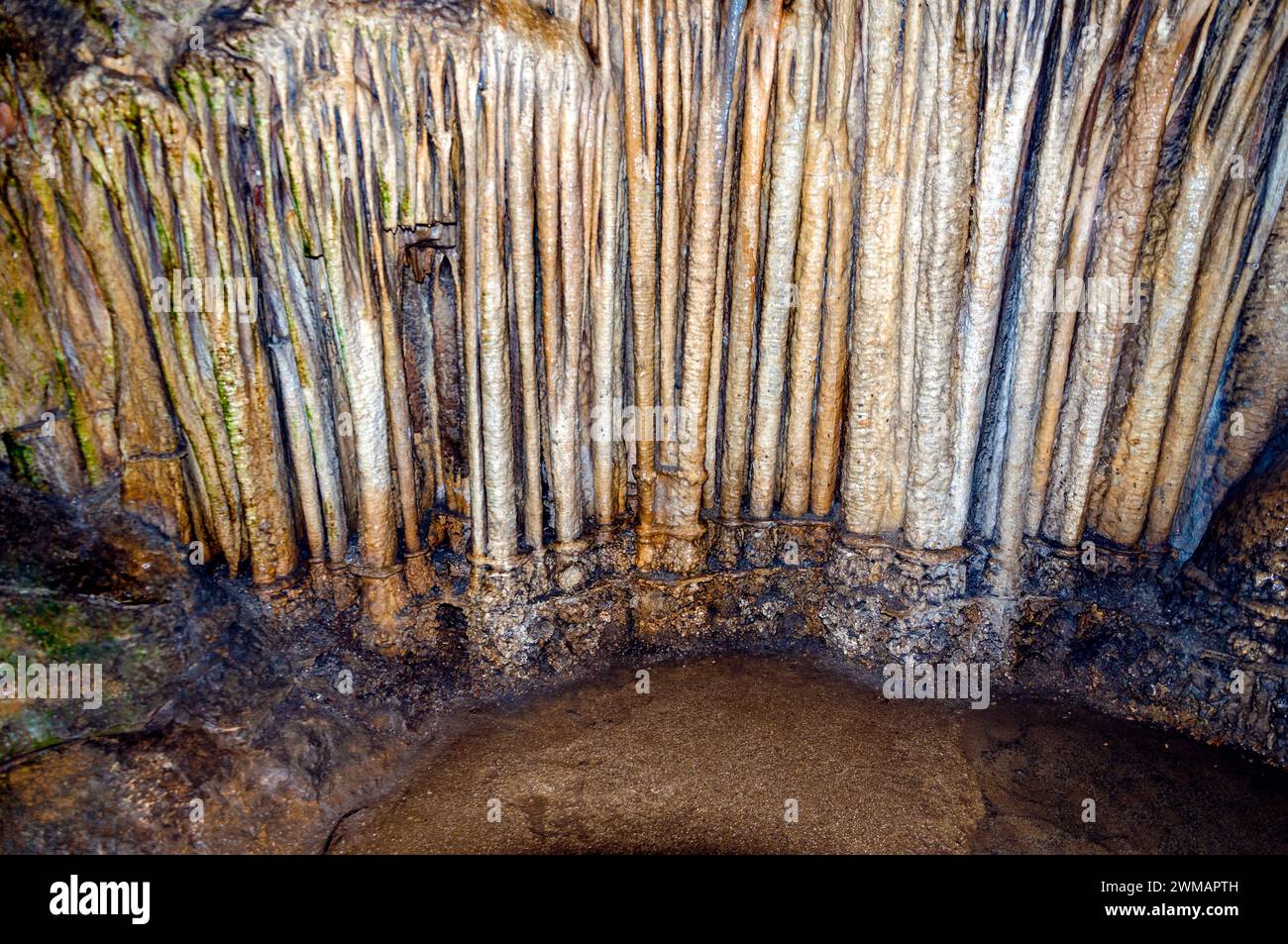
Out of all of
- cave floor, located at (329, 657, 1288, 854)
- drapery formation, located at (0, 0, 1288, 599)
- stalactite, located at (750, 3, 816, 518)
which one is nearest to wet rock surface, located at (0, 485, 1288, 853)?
cave floor, located at (329, 657, 1288, 854)

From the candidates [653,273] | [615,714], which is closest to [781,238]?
[653,273]

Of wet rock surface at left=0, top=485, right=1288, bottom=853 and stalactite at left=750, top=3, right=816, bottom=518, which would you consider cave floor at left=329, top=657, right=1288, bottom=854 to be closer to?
wet rock surface at left=0, top=485, right=1288, bottom=853

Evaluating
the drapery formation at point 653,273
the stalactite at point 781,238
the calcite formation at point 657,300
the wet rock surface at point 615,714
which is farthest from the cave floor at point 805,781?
the stalactite at point 781,238

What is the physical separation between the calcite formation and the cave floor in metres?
0.83

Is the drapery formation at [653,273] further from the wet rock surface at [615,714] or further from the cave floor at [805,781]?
the cave floor at [805,781]

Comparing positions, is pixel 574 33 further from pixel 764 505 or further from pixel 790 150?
pixel 764 505

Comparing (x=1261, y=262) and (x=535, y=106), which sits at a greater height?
(x=535, y=106)

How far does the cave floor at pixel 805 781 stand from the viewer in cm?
737

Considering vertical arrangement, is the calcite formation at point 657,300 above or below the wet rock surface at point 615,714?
above

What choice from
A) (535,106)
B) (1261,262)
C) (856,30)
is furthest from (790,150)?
(1261,262)

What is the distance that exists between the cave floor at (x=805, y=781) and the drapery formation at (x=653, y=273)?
148cm

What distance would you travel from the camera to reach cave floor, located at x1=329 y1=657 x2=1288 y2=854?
737cm

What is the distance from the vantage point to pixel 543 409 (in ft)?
28.4
